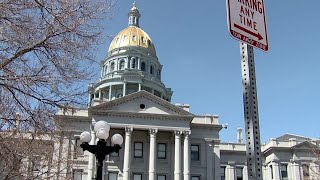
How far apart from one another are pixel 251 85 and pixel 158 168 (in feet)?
159

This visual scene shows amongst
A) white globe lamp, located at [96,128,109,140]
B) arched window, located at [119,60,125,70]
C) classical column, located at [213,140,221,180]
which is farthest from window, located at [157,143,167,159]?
white globe lamp, located at [96,128,109,140]

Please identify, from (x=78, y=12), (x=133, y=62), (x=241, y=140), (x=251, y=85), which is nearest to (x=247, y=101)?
(x=251, y=85)

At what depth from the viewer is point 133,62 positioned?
7850cm

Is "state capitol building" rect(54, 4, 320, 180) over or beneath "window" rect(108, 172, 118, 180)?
over

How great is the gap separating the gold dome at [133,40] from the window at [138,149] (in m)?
30.6

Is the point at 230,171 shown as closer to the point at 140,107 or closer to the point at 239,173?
the point at 239,173

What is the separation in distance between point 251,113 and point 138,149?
4896 cm

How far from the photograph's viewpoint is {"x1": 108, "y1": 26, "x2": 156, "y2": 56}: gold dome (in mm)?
81000

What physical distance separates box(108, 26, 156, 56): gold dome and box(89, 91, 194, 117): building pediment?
2864cm

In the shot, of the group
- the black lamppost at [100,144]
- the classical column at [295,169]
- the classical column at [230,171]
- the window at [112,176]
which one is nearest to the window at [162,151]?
the window at [112,176]

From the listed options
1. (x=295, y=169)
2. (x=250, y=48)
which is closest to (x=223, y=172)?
(x=295, y=169)

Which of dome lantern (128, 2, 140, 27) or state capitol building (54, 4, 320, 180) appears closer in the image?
state capitol building (54, 4, 320, 180)

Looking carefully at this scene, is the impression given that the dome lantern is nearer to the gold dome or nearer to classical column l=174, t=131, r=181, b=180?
the gold dome

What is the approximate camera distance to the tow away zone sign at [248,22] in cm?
495
